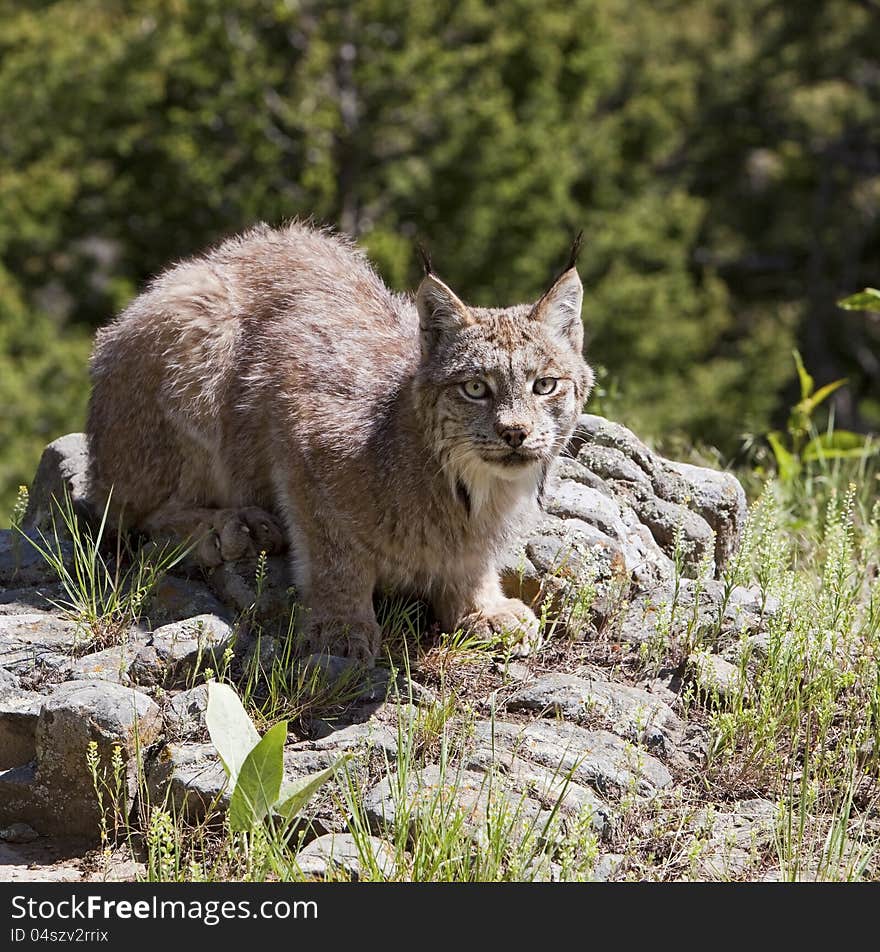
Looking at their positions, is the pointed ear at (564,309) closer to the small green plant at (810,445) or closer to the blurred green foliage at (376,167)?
the small green plant at (810,445)

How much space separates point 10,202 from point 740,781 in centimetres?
1941

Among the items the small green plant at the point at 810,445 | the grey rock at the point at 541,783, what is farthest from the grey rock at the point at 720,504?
the grey rock at the point at 541,783

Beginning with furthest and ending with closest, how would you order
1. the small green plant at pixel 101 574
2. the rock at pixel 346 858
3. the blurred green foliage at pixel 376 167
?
the blurred green foliage at pixel 376 167 → the small green plant at pixel 101 574 → the rock at pixel 346 858

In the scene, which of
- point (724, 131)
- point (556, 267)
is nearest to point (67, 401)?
point (556, 267)

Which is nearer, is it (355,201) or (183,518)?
(183,518)

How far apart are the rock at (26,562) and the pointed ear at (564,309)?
2.24m

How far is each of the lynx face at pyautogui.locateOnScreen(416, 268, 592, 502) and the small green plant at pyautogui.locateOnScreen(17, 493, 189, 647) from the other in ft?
3.95

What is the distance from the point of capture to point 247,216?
74.5 feet

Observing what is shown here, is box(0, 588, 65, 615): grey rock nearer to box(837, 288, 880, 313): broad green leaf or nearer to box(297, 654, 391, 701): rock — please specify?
box(297, 654, 391, 701): rock

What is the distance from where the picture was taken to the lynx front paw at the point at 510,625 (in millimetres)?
5590

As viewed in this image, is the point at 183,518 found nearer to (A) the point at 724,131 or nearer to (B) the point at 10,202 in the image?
(B) the point at 10,202

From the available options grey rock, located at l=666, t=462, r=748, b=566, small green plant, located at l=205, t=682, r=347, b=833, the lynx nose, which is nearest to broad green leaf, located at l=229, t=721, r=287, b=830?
small green plant, located at l=205, t=682, r=347, b=833

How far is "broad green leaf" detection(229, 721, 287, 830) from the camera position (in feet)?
14.5

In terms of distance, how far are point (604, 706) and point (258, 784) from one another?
143cm
